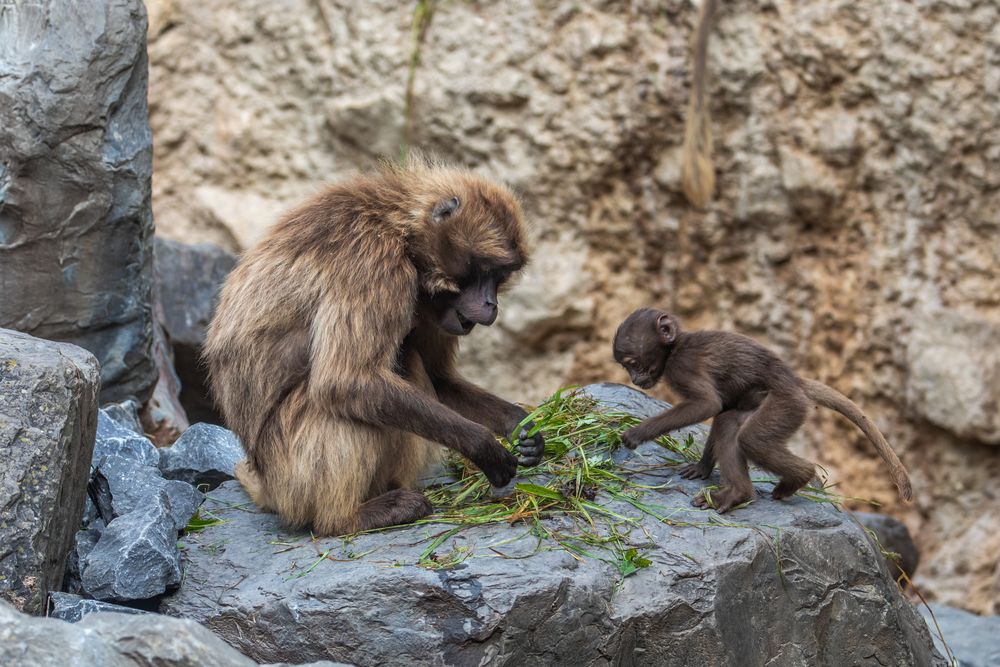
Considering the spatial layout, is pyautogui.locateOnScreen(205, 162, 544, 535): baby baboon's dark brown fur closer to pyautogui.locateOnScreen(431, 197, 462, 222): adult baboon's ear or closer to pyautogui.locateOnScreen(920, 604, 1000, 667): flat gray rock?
pyautogui.locateOnScreen(431, 197, 462, 222): adult baboon's ear

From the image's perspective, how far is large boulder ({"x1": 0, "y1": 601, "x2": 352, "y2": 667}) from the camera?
346 centimetres

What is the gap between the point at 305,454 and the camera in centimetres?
505

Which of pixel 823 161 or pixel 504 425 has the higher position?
pixel 823 161

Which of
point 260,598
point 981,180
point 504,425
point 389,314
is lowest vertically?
point 260,598

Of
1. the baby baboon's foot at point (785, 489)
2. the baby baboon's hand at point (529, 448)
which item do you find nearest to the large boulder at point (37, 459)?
A: the baby baboon's hand at point (529, 448)

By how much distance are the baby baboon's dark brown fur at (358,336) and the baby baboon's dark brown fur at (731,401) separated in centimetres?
63

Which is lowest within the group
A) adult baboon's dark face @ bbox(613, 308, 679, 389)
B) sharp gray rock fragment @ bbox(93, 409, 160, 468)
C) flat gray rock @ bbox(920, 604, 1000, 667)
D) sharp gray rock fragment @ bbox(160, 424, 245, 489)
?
flat gray rock @ bbox(920, 604, 1000, 667)

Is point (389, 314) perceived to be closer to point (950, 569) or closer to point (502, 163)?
point (502, 163)

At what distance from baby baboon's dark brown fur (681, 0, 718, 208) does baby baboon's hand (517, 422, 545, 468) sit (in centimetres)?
455

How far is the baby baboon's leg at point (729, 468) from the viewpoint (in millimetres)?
5125

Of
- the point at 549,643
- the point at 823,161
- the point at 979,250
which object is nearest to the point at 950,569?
the point at 979,250

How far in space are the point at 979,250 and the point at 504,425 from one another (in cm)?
534

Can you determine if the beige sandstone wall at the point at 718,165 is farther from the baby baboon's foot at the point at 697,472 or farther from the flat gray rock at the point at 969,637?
the baby baboon's foot at the point at 697,472

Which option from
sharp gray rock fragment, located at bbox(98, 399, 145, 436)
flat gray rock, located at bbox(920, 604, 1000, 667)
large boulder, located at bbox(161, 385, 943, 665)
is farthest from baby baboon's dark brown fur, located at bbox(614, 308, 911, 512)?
sharp gray rock fragment, located at bbox(98, 399, 145, 436)
